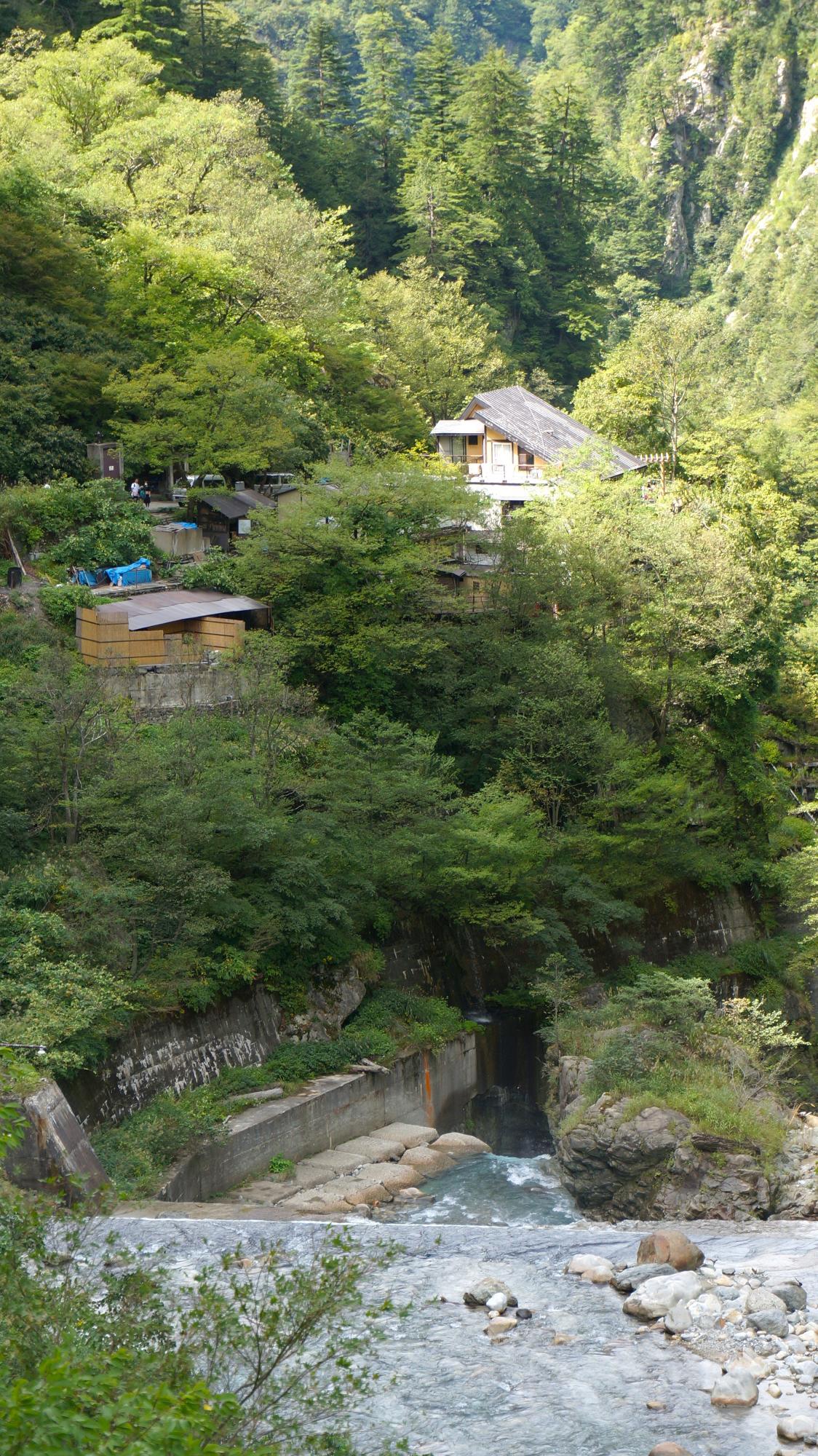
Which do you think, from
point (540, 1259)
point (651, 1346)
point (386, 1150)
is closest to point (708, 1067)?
point (386, 1150)

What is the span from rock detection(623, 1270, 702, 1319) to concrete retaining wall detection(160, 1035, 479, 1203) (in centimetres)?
613

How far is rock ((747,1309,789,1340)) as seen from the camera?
14.1 metres

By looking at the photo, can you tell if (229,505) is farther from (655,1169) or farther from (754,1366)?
(754,1366)

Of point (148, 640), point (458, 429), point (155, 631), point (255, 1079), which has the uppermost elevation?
point (458, 429)

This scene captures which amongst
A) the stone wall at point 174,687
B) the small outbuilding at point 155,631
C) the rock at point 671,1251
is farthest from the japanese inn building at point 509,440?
the rock at point 671,1251

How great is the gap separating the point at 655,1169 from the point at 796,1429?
26.8 feet

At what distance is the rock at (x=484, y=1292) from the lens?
14.9m

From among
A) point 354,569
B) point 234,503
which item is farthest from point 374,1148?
point 234,503

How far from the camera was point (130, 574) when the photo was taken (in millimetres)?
32656

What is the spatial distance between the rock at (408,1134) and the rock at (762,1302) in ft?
27.4

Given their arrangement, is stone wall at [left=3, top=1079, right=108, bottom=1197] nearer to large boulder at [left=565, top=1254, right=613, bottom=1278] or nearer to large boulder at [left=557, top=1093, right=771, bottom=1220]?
large boulder at [left=565, top=1254, right=613, bottom=1278]

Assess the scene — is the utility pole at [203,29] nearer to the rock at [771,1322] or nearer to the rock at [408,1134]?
the rock at [408,1134]

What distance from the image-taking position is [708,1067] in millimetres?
21891

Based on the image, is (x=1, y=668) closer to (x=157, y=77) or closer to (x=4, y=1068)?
(x=4, y=1068)
